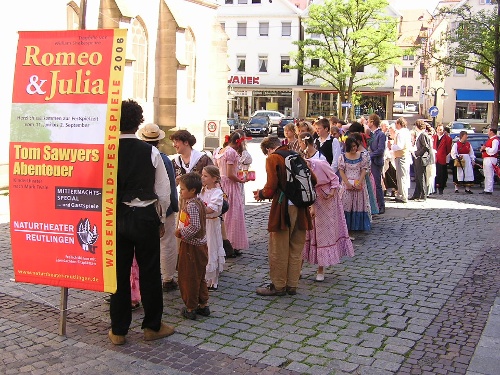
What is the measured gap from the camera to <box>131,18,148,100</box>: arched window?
2386 cm

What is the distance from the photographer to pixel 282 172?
6.66 m

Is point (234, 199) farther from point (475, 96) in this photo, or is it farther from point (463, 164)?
point (475, 96)

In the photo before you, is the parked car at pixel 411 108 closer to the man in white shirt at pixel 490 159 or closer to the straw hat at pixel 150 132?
the man in white shirt at pixel 490 159

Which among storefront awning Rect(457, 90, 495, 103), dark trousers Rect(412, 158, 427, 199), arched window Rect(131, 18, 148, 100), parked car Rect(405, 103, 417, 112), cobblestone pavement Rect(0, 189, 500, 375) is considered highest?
parked car Rect(405, 103, 417, 112)

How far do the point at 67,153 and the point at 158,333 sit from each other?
177cm

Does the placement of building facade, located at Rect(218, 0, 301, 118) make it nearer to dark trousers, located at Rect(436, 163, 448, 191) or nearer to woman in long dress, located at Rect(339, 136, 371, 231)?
dark trousers, located at Rect(436, 163, 448, 191)

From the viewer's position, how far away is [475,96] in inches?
2266

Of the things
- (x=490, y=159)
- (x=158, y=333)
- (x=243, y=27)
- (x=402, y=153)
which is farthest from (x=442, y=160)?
(x=243, y=27)

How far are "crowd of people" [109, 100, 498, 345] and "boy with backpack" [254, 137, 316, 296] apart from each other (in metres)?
0.01

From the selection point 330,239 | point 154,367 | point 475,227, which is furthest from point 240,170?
point 475,227

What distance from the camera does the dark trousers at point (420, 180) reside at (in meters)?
14.2

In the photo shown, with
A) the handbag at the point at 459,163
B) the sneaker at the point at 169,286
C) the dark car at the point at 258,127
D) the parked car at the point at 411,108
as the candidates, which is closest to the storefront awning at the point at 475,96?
the dark car at the point at 258,127

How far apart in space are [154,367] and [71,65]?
103 inches

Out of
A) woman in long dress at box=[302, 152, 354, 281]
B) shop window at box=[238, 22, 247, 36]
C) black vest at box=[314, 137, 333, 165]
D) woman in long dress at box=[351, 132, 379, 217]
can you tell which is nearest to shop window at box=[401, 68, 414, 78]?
shop window at box=[238, 22, 247, 36]
